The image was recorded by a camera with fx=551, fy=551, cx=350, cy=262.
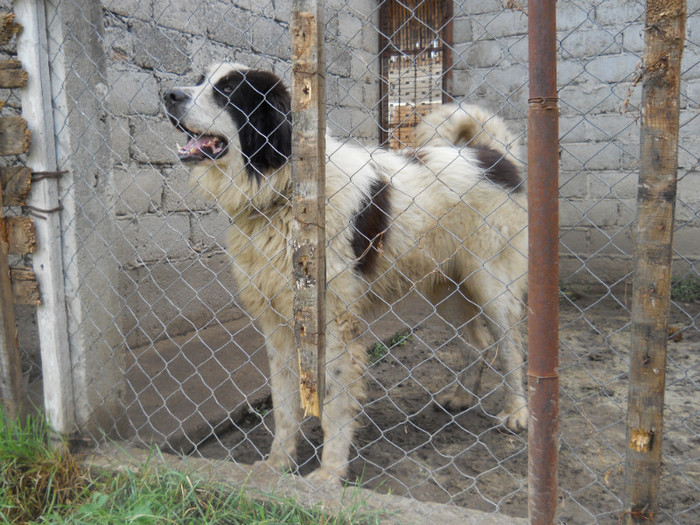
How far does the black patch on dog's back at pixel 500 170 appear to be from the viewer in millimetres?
3018

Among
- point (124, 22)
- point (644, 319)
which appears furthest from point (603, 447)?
point (124, 22)

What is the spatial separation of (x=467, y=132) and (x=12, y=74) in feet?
8.06

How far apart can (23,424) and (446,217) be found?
2.18 meters

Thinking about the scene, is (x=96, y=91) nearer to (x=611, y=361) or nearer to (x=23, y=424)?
(x=23, y=424)

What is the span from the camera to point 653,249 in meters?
1.31

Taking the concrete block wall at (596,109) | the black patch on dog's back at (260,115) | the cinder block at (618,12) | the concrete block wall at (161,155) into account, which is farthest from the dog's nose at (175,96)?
the cinder block at (618,12)

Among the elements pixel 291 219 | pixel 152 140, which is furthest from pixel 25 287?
pixel 152 140

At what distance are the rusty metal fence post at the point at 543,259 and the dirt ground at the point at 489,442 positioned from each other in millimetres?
177

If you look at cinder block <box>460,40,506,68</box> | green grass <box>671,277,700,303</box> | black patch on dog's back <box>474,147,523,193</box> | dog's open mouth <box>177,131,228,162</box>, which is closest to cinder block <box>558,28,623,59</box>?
cinder block <box>460,40,506,68</box>

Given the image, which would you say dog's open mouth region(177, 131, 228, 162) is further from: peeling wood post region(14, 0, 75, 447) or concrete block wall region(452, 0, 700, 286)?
concrete block wall region(452, 0, 700, 286)

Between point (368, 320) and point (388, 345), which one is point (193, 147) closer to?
point (368, 320)

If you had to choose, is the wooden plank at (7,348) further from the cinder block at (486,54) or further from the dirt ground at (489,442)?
the cinder block at (486,54)

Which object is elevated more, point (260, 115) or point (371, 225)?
point (260, 115)

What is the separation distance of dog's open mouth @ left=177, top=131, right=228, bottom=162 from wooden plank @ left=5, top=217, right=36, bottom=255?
67 cm
